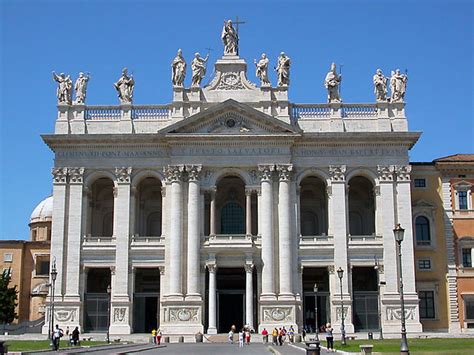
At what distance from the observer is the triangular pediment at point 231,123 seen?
219ft

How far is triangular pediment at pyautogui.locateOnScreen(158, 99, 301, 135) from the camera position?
66750mm

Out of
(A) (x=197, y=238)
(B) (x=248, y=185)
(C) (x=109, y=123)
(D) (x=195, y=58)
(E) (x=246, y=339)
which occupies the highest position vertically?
(D) (x=195, y=58)

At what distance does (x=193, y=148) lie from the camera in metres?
67.4

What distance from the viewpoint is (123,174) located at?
223ft

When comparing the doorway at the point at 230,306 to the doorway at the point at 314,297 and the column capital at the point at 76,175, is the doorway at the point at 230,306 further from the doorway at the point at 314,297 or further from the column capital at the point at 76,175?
the column capital at the point at 76,175

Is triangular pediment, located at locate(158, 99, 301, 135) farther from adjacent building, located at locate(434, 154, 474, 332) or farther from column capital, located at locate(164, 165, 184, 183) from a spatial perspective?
adjacent building, located at locate(434, 154, 474, 332)

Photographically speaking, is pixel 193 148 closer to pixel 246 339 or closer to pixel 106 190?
pixel 106 190

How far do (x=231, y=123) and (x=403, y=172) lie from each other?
15.5 meters

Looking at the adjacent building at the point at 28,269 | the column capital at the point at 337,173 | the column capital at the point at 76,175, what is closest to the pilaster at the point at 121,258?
the column capital at the point at 76,175

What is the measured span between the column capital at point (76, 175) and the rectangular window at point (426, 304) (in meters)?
31.6

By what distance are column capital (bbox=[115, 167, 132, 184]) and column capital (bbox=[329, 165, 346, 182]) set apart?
17614 mm

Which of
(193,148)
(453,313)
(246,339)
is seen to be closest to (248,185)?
(193,148)

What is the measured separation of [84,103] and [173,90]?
8265mm

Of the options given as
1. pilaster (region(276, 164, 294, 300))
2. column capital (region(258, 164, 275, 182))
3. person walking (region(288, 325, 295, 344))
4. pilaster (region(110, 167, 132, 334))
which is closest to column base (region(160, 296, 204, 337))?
pilaster (region(110, 167, 132, 334))
